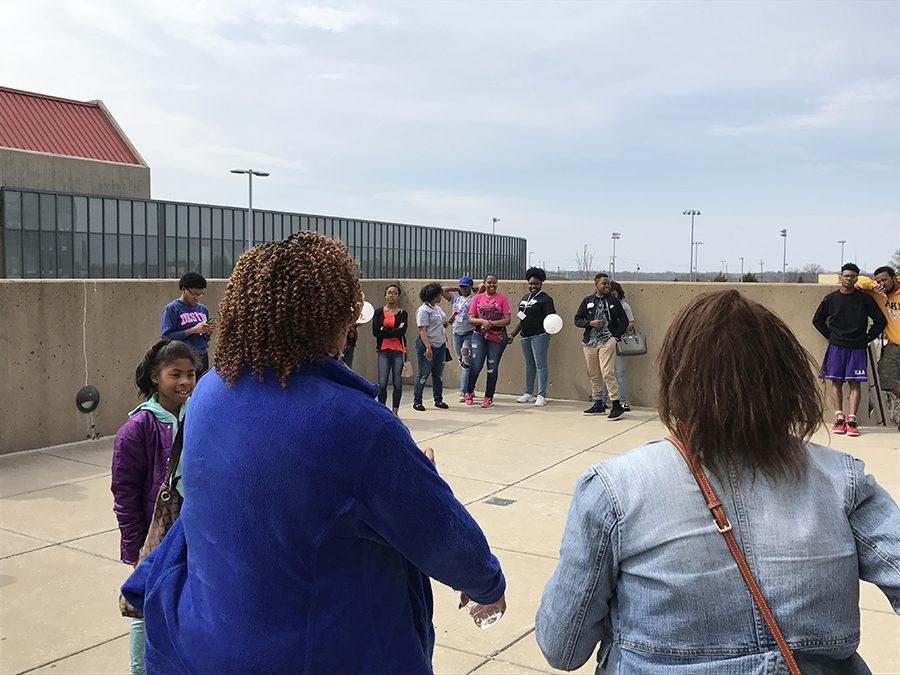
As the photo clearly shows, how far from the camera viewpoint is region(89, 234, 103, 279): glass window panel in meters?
53.1

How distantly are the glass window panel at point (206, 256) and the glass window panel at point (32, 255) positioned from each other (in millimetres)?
14896

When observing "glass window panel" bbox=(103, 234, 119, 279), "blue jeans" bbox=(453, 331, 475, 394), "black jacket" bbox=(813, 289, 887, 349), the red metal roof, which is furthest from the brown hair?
"glass window panel" bbox=(103, 234, 119, 279)

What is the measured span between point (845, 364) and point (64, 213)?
158 feet

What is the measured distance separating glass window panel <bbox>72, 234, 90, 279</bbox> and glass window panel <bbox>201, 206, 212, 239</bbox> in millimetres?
11309

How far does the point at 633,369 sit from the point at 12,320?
7.83m

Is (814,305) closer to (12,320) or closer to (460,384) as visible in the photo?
(460,384)

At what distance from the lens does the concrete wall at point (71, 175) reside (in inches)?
1808

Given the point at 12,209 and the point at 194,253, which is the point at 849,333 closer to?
the point at 12,209

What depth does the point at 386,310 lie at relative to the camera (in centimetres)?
1095

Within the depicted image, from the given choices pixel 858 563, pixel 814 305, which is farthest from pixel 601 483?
pixel 814 305

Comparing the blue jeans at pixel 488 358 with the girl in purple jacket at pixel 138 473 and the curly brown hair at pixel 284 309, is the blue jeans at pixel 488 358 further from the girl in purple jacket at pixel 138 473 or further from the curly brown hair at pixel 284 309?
the curly brown hair at pixel 284 309

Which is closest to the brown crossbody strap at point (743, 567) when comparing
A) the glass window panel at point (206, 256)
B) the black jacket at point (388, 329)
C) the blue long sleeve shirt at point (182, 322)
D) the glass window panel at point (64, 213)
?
the blue long sleeve shirt at point (182, 322)

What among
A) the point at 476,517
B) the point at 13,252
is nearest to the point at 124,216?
the point at 13,252

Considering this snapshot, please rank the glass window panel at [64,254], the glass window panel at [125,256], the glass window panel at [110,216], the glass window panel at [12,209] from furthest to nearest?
the glass window panel at [125,256] < the glass window panel at [110,216] < the glass window panel at [64,254] < the glass window panel at [12,209]
